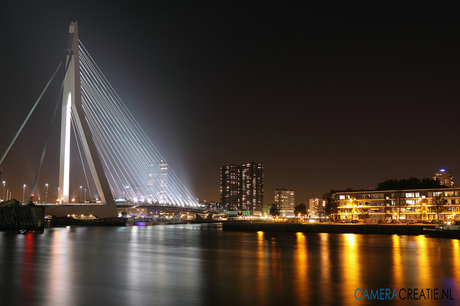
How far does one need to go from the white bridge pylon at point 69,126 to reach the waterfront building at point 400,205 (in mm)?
50918

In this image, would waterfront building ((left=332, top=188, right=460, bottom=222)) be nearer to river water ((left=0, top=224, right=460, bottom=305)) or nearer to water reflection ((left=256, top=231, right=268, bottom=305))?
river water ((left=0, top=224, right=460, bottom=305))

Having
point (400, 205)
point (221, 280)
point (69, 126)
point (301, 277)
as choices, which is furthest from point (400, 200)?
point (221, 280)

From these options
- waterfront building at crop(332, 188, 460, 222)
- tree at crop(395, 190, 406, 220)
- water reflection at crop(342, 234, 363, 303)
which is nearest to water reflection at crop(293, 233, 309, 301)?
water reflection at crop(342, 234, 363, 303)

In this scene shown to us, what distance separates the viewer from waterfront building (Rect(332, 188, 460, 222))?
7581 centimetres

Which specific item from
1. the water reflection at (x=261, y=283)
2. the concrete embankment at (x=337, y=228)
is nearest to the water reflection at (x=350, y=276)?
the water reflection at (x=261, y=283)

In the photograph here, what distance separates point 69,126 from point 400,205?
194 feet

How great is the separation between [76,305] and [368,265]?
14.0 meters

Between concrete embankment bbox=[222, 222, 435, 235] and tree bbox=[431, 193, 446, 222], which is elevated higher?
tree bbox=[431, 193, 446, 222]

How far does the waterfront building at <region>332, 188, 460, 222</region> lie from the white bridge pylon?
50.9 metres

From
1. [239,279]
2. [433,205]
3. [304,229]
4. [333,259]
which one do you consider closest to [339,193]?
[433,205]

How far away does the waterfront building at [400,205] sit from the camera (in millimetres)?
75812

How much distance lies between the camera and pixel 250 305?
36.6 feet

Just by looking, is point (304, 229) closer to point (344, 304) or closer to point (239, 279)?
point (239, 279)

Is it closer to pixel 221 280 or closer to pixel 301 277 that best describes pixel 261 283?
pixel 221 280
